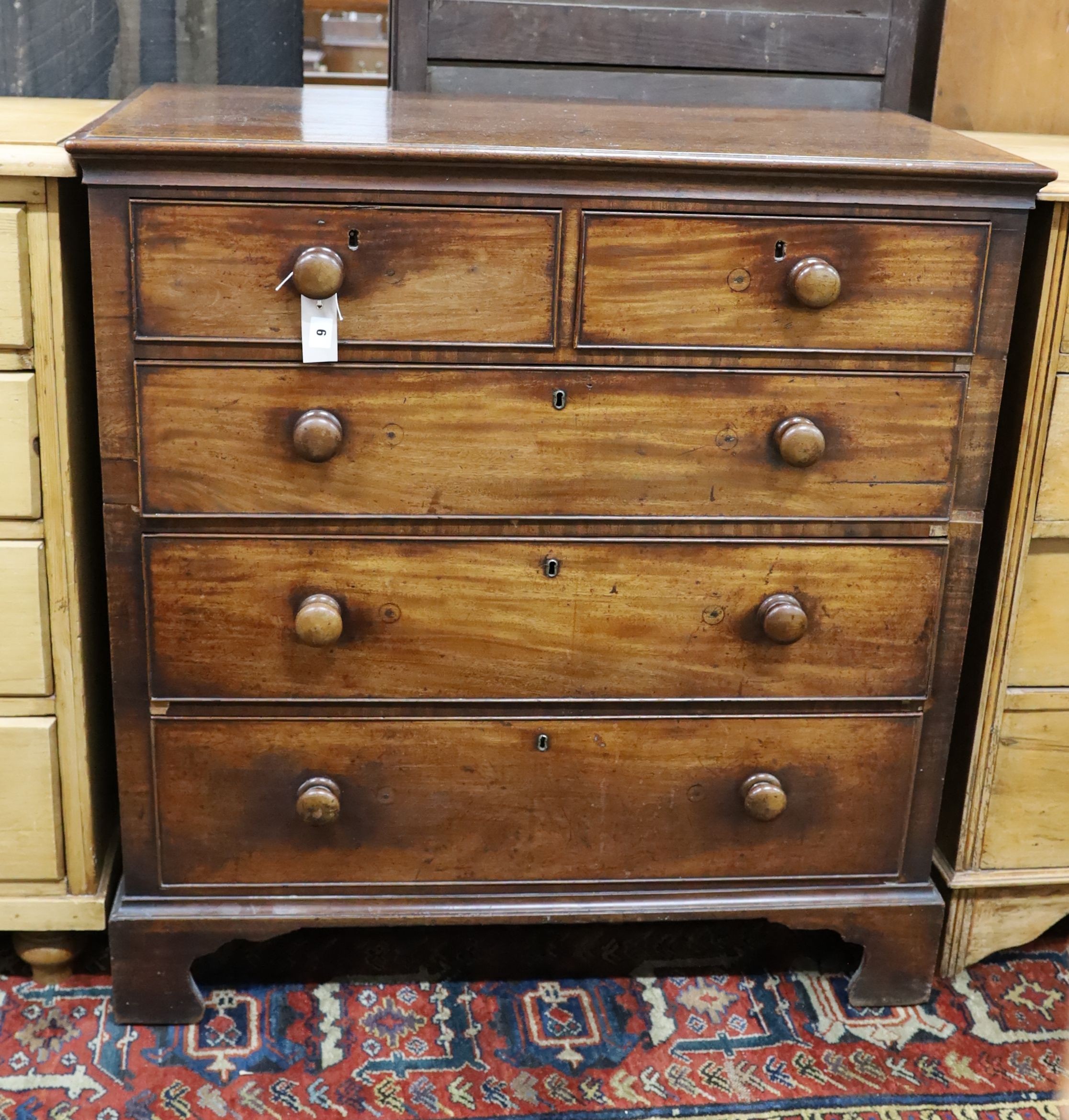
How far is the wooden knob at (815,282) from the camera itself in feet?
4.79

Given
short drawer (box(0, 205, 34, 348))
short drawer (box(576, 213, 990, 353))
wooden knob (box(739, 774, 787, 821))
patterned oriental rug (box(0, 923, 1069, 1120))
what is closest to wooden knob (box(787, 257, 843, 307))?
short drawer (box(576, 213, 990, 353))

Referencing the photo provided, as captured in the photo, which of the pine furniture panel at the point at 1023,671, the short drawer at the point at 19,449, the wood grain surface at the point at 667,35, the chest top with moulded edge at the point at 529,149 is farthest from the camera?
the wood grain surface at the point at 667,35

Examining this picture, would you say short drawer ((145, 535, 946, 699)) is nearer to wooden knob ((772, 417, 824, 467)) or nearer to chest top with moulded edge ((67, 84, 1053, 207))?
wooden knob ((772, 417, 824, 467))

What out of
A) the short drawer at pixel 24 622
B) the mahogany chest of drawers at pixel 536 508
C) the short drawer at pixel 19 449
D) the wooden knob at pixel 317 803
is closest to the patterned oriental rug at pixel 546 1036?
the mahogany chest of drawers at pixel 536 508

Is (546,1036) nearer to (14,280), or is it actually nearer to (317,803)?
(317,803)

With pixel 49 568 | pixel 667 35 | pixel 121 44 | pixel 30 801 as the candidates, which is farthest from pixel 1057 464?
pixel 121 44

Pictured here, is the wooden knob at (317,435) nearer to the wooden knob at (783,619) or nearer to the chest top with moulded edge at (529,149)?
the chest top with moulded edge at (529,149)

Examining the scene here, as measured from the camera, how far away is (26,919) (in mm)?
1720

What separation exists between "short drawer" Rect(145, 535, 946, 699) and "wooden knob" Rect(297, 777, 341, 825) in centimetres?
12

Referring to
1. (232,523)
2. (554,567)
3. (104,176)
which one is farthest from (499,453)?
(104,176)

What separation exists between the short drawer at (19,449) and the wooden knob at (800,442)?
2.91 feet

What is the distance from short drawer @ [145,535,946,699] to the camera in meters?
1.57

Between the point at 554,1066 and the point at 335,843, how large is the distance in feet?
1.34

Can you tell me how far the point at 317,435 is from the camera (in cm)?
148
